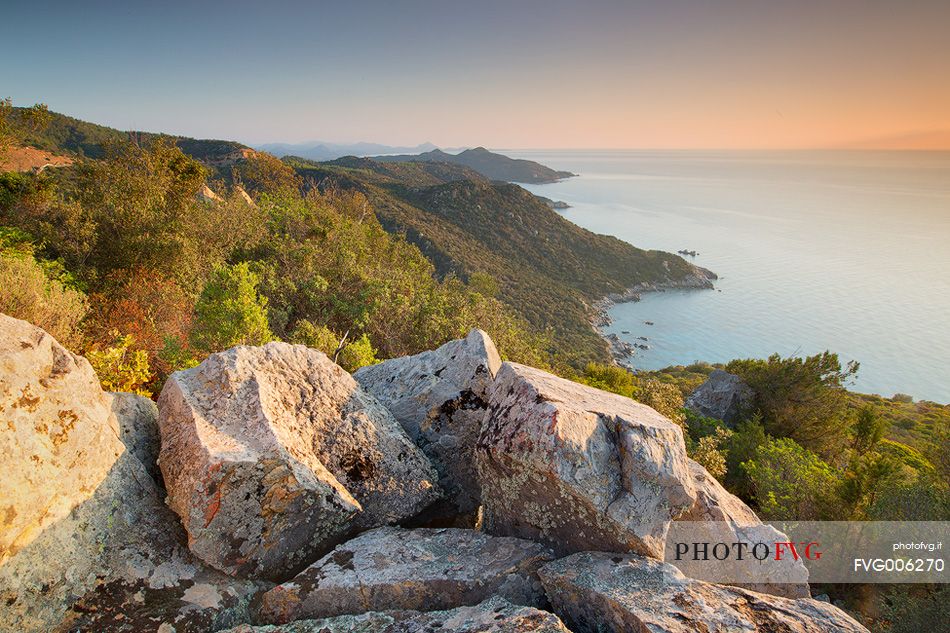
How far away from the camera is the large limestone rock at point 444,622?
3885 millimetres

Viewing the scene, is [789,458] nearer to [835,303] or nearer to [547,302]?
[547,302]

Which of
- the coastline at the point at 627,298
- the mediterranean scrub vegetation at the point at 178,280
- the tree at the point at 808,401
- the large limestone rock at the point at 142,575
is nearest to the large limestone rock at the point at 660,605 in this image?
the large limestone rock at the point at 142,575

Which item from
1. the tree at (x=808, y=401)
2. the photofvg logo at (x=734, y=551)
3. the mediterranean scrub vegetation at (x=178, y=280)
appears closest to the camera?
the photofvg logo at (x=734, y=551)

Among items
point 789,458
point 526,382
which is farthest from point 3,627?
point 789,458

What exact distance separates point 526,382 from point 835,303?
108852 mm

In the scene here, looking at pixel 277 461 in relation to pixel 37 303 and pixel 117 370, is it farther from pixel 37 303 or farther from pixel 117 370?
pixel 37 303

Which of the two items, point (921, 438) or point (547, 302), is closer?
point (921, 438)

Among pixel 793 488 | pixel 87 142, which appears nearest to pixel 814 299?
pixel 793 488

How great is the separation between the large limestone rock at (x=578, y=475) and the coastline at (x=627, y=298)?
2899 inches

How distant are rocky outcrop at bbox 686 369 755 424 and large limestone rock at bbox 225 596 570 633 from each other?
108 feet

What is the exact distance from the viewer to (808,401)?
99.3 feet

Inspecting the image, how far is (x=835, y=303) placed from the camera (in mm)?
86625

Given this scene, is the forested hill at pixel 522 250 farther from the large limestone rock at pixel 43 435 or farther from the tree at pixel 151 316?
the large limestone rock at pixel 43 435

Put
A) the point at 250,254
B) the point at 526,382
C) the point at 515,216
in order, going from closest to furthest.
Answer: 1. the point at 526,382
2. the point at 250,254
3. the point at 515,216
